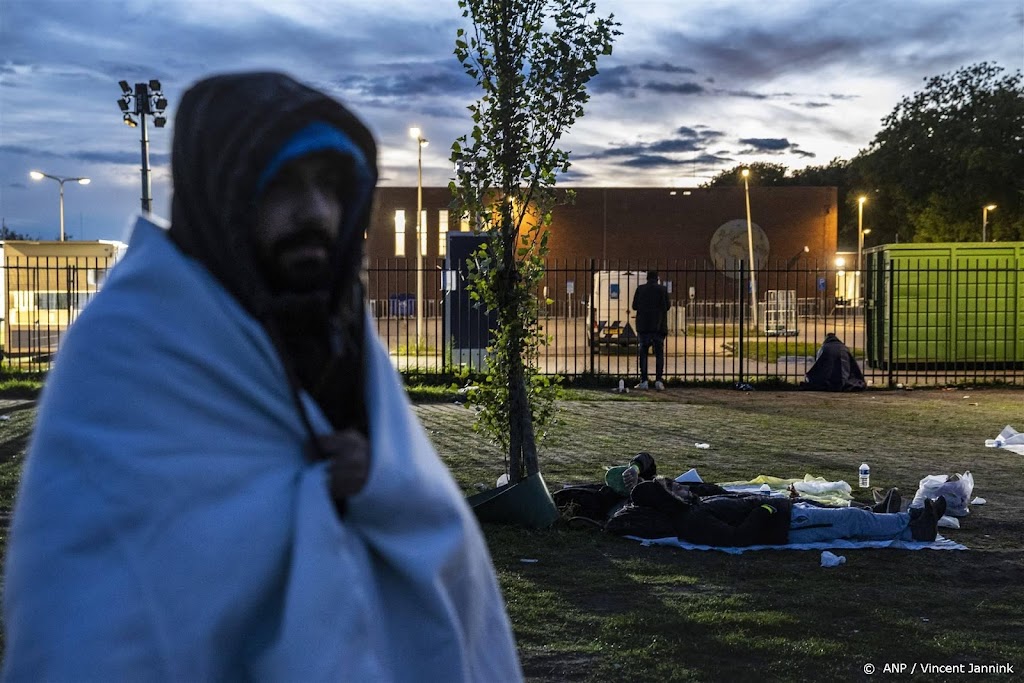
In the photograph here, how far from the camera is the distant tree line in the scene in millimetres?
45938

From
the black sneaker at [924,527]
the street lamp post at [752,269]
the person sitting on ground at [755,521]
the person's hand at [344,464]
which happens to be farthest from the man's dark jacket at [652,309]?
the person's hand at [344,464]

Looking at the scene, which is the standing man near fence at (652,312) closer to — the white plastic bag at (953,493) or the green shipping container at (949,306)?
the green shipping container at (949,306)

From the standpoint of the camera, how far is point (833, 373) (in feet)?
55.4

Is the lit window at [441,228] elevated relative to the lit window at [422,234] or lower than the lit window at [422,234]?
elevated

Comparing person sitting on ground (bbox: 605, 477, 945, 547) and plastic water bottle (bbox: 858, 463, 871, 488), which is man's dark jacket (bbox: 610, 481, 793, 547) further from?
plastic water bottle (bbox: 858, 463, 871, 488)

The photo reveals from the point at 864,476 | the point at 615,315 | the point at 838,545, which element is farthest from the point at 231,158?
the point at 615,315

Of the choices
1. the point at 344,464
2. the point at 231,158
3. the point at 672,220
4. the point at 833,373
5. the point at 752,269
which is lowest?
the point at 833,373

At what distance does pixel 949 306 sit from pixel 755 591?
50.6ft

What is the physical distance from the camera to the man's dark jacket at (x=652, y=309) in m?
16.6

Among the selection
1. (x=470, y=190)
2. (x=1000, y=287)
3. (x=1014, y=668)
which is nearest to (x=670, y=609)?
(x=1014, y=668)

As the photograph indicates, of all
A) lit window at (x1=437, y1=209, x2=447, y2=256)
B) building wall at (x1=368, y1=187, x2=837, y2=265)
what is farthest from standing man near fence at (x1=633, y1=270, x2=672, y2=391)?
building wall at (x1=368, y1=187, x2=837, y2=265)

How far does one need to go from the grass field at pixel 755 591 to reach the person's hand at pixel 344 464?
327cm

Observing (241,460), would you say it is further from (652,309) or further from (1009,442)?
(652,309)

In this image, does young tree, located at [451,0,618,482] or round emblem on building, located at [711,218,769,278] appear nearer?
young tree, located at [451,0,618,482]
